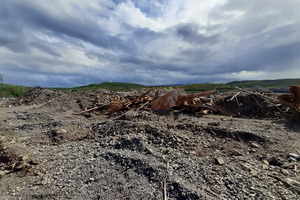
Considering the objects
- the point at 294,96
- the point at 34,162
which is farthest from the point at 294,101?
the point at 34,162

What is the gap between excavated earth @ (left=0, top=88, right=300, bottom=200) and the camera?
2.41 m

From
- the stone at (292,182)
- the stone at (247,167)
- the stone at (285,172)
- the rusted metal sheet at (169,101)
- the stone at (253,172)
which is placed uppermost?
the rusted metal sheet at (169,101)

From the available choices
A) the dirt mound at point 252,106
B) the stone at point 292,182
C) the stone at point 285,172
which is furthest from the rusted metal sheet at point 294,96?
the stone at point 292,182

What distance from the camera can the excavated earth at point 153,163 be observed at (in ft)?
7.92

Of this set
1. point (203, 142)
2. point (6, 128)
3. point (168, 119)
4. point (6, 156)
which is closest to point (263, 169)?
point (203, 142)

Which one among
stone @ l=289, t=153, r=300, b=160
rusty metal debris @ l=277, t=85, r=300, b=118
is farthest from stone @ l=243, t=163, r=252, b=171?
rusty metal debris @ l=277, t=85, r=300, b=118

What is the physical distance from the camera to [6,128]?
645 cm

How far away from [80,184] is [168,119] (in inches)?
162

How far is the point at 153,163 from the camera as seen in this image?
3.11m

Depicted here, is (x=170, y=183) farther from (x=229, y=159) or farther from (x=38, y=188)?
(x=38, y=188)

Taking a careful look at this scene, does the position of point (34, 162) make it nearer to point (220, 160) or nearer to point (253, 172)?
point (220, 160)

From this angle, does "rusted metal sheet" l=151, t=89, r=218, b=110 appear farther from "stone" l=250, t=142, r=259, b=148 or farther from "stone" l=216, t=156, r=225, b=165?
"stone" l=216, t=156, r=225, b=165

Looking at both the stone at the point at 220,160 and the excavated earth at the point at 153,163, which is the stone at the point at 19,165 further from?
the stone at the point at 220,160

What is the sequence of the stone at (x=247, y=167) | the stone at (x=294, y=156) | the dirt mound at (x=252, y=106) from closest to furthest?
the stone at (x=247, y=167) → the stone at (x=294, y=156) → the dirt mound at (x=252, y=106)
